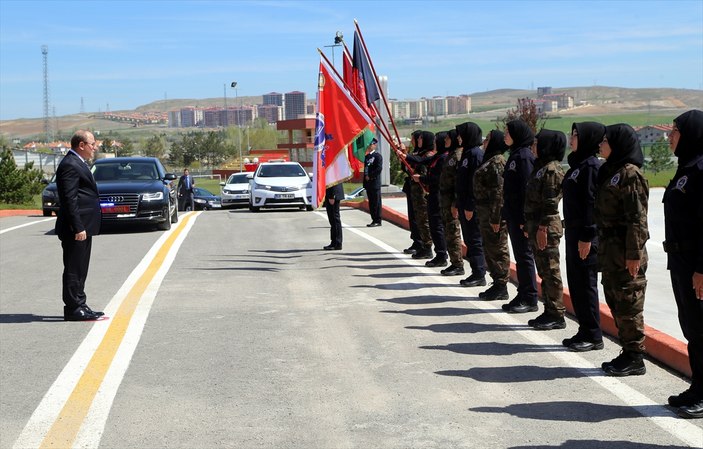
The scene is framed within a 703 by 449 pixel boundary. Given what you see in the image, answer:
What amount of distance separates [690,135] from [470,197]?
5.37m

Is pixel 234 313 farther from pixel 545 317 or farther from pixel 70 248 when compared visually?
pixel 545 317

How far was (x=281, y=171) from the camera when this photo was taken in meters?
28.3

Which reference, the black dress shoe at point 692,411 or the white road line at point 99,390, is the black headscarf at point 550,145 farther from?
the white road line at point 99,390

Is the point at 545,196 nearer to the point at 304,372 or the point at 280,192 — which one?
the point at 304,372

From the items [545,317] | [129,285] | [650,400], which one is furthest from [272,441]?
[129,285]

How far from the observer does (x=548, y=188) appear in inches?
338

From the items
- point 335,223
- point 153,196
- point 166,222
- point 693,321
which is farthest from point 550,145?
point 166,222

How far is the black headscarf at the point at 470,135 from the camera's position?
11266mm

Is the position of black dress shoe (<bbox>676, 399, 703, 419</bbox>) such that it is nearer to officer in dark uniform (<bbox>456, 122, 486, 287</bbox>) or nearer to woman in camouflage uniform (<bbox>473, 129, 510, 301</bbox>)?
woman in camouflage uniform (<bbox>473, 129, 510, 301</bbox>)

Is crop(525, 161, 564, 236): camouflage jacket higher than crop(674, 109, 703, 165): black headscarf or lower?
lower

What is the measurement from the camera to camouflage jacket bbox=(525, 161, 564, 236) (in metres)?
8.57

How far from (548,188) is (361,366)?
248 cm

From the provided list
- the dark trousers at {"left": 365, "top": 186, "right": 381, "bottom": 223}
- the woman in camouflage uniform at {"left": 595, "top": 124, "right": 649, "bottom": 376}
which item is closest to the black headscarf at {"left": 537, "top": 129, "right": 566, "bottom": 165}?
the woman in camouflage uniform at {"left": 595, "top": 124, "right": 649, "bottom": 376}

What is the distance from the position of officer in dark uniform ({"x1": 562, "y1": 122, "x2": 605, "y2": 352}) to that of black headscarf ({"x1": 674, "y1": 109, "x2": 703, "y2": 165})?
151cm
